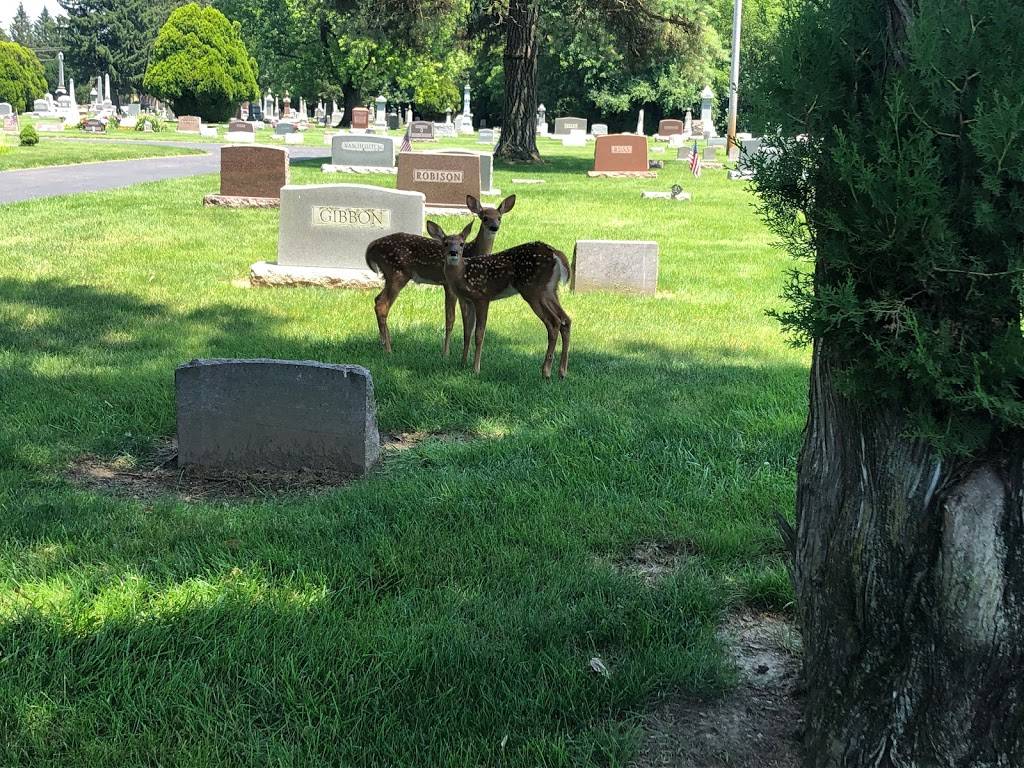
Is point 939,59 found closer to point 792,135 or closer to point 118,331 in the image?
point 792,135

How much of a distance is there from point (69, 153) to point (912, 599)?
3105 cm

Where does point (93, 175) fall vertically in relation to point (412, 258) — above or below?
above

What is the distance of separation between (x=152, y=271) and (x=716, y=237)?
8.60 metres

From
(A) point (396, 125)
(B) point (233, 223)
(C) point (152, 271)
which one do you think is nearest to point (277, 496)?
(C) point (152, 271)

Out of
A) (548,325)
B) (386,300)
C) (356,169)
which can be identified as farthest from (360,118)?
(548,325)

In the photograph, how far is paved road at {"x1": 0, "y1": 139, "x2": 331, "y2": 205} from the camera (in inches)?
774

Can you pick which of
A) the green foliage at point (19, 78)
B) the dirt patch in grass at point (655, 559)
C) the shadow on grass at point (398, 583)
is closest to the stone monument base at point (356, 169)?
the shadow on grass at point (398, 583)

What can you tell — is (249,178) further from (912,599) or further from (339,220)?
(912,599)

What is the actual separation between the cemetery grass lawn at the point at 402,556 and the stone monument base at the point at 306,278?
197 centimetres

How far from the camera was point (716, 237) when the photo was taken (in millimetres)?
15492

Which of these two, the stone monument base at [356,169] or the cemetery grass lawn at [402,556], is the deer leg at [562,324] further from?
the stone monument base at [356,169]

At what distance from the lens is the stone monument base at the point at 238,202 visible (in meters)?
17.2

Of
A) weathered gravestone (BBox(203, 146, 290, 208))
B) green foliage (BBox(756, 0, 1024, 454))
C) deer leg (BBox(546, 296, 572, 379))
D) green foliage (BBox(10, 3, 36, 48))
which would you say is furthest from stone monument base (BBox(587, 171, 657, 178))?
green foliage (BBox(10, 3, 36, 48))

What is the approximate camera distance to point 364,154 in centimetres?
2611
